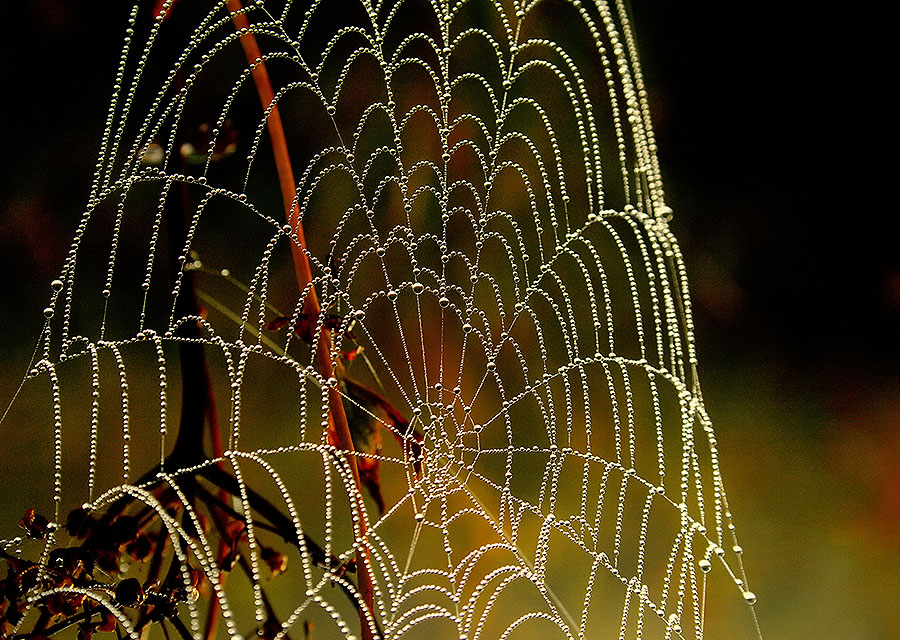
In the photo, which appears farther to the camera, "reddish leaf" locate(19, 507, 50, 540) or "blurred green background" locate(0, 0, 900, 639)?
"blurred green background" locate(0, 0, 900, 639)

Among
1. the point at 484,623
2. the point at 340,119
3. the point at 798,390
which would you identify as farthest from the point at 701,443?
the point at 340,119

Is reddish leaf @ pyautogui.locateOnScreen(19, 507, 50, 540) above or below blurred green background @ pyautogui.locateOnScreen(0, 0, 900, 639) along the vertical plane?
below

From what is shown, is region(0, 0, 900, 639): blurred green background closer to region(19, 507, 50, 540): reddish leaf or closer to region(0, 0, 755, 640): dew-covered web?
region(0, 0, 755, 640): dew-covered web

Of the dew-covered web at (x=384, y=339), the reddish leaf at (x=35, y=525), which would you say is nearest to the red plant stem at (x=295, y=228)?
the dew-covered web at (x=384, y=339)

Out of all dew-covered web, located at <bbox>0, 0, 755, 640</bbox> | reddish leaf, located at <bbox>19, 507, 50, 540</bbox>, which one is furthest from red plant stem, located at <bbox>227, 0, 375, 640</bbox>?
reddish leaf, located at <bbox>19, 507, 50, 540</bbox>

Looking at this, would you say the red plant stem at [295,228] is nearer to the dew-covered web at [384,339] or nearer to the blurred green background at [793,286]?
the dew-covered web at [384,339]

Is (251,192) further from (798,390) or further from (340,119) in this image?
(798,390)

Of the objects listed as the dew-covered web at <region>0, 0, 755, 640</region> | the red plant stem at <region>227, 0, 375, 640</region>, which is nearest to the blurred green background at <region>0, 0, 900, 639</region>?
the dew-covered web at <region>0, 0, 755, 640</region>
